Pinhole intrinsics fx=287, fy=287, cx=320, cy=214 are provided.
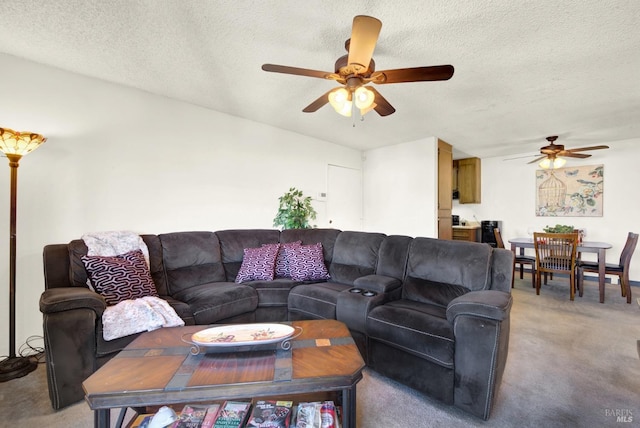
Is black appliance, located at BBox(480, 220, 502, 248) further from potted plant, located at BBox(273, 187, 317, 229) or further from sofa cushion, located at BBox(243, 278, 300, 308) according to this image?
sofa cushion, located at BBox(243, 278, 300, 308)

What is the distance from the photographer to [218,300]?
2.38 metres

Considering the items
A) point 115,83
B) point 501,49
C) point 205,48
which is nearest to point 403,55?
point 501,49

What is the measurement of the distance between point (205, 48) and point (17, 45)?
1.45 meters

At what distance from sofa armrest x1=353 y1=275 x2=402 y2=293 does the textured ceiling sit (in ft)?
6.08

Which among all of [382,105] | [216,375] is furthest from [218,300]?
[382,105]

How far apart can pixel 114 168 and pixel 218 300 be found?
1778mm

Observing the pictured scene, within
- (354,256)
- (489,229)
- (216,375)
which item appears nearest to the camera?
(216,375)

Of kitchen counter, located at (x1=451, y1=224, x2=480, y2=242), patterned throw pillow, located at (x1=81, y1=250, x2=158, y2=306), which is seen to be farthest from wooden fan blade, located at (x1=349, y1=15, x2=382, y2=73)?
kitchen counter, located at (x1=451, y1=224, x2=480, y2=242)

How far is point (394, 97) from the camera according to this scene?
3162 millimetres

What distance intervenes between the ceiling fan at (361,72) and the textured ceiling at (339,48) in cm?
32

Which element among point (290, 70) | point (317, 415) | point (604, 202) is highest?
point (290, 70)

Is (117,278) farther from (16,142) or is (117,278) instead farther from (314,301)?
(314,301)

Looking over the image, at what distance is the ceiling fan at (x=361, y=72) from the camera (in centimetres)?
157

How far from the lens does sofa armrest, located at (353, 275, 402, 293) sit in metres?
2.35
